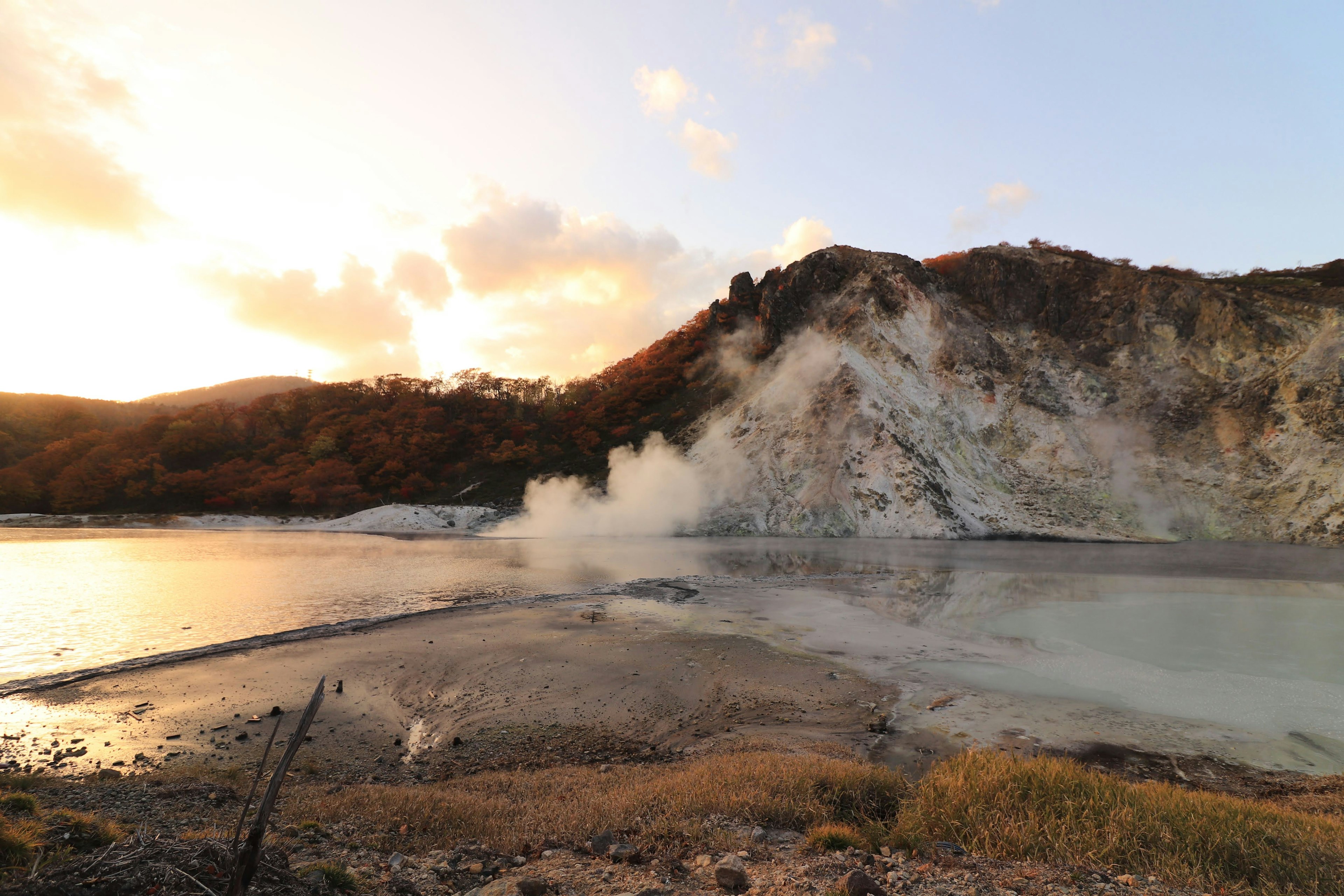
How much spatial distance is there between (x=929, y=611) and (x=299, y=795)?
14.5 m

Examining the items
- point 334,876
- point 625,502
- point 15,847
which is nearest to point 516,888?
point 334,876

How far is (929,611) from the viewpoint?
50.5 ft

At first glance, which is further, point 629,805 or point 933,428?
point 933,428

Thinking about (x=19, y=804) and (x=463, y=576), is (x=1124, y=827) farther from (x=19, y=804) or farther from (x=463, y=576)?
(x=463, y=576)

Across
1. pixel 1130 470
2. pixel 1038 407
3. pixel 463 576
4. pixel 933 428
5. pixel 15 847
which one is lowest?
pixel 463 576

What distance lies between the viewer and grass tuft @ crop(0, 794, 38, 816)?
4352mm

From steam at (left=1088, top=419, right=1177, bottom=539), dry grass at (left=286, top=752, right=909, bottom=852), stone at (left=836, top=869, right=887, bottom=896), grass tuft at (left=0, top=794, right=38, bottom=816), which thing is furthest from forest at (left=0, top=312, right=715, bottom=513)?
stone at (left=836, top=869, right=887, bottom=896)

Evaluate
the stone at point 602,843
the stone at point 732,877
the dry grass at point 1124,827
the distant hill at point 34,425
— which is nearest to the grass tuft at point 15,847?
the stone at point 602,843

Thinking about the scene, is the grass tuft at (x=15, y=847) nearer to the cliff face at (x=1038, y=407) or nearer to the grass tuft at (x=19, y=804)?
the grass tuft at (x=19, y=804)

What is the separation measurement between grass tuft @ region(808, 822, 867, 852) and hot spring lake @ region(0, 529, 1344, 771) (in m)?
5.99

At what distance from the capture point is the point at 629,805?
5.30 metres

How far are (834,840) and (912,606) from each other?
12.9 meters

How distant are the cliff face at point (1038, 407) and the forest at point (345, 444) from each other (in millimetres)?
15195

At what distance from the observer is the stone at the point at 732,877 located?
3941 mm
